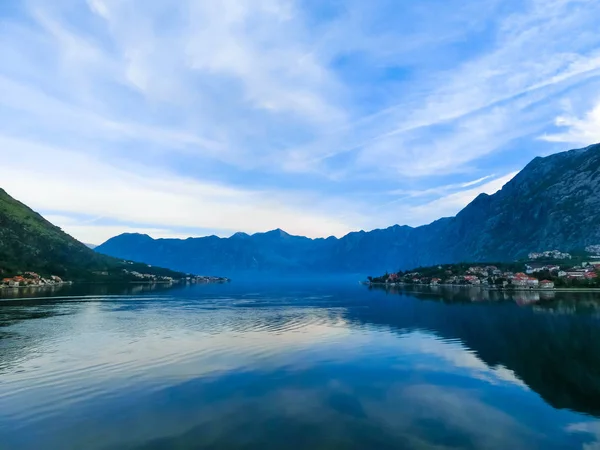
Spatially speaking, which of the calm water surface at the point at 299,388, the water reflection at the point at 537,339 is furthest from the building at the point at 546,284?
the calm water surface at the point at 299,388

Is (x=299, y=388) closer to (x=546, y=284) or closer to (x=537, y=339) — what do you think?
(x=537, y=339)

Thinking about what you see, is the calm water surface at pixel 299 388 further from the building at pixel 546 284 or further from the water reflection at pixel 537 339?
the building at pixel 546 284

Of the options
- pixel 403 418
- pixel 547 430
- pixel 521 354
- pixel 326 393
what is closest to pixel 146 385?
pixel 326 393

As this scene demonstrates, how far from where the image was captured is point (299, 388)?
3828cm

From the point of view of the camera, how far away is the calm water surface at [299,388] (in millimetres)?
26969

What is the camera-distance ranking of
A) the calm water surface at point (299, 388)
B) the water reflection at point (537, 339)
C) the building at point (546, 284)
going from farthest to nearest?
the building at point (546, 284) < the water reflection at point (537, 339) < the calm water surface at point (299, 388)

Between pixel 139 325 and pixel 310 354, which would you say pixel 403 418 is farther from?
pixel 139 325

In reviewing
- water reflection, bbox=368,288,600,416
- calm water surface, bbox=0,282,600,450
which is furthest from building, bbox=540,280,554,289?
A: calm water surface, bbox=0,282,600,450

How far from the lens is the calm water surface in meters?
27.0

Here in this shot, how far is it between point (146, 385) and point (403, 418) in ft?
84.0

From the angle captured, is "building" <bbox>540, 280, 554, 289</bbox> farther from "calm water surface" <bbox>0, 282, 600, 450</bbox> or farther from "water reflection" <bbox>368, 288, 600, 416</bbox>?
"calm water surface" <bbox>0, 282, 600, 450</bbox>

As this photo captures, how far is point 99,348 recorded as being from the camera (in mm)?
57031

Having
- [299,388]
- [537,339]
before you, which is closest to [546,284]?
[537,339]

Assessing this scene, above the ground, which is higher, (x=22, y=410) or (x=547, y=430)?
(x=22, y=410)
